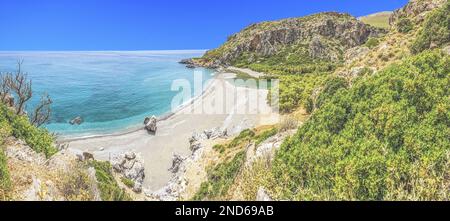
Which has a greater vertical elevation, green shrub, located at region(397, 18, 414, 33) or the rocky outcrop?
green shrub, located at region(397, 18, 414, 33)

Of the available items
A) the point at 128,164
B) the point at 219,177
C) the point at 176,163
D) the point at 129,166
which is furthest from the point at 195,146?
the point at 219,177

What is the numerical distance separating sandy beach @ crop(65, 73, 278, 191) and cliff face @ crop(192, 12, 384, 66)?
96.7m

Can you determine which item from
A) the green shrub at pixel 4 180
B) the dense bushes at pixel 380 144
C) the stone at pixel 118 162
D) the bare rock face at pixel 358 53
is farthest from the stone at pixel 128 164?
the bare rock face at pixel 358 53

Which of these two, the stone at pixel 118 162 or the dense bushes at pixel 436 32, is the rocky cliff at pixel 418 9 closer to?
the dense bushes at pixel 436 32

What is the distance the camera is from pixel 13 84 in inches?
1083

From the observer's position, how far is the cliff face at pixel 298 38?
159750 millimetres

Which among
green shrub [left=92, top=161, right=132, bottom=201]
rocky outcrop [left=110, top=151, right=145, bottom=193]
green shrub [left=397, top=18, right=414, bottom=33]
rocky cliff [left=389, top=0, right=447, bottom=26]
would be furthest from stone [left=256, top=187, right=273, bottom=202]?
rocky cliff [left=389, top=0, right=447, bottom=26]

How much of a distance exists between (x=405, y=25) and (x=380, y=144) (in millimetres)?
31816

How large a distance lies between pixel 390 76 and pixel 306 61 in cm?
13715

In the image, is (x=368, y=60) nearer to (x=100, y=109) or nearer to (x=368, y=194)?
(x=368, y=194)

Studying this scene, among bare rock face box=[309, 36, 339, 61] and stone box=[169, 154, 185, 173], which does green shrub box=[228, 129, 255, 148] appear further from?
bare rock face box=[309, 36, 339, 61]

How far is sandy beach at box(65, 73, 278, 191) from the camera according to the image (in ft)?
113

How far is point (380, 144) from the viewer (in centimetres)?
915
